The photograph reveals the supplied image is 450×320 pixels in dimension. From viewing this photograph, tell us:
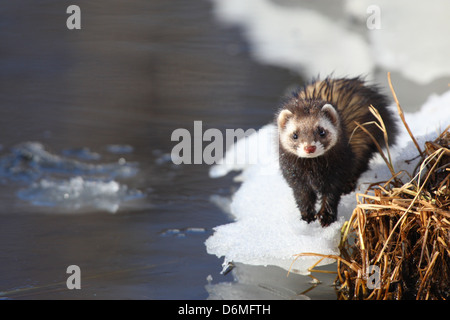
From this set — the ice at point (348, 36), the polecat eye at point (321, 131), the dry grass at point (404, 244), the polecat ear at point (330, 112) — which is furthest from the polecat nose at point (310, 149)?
the ice at point (348, 36)

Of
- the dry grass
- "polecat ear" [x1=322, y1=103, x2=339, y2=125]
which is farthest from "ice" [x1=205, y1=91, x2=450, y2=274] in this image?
"polecat ear" [x1=322, y1=103, x2=339, y2=125]

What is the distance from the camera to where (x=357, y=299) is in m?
2.74

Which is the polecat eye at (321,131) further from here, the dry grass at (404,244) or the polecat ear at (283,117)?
the dry grass at (404,244)

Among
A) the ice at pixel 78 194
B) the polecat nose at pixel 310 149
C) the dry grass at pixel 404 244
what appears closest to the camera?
the dry grass at pixel 404 244

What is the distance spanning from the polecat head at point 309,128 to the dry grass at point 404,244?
42cm

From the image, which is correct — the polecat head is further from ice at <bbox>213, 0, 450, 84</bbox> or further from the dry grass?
ice at <bbox>213, 0, 450, 84</bbox>

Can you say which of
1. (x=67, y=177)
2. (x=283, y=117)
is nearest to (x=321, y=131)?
(x=283, y=117)

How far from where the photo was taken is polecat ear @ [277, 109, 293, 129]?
3.22m

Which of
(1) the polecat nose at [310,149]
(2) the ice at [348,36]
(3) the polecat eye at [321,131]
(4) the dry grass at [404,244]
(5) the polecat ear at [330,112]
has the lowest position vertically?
(4) the dry grass at [404,244]

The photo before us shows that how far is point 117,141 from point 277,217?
2148 mm

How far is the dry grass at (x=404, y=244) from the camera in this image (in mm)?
2668

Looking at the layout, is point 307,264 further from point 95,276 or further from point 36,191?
point 36,191

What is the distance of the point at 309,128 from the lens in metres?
3.13

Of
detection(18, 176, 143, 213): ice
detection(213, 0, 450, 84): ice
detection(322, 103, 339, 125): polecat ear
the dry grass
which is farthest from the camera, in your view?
detection(213, 0, 450, 84): ice
